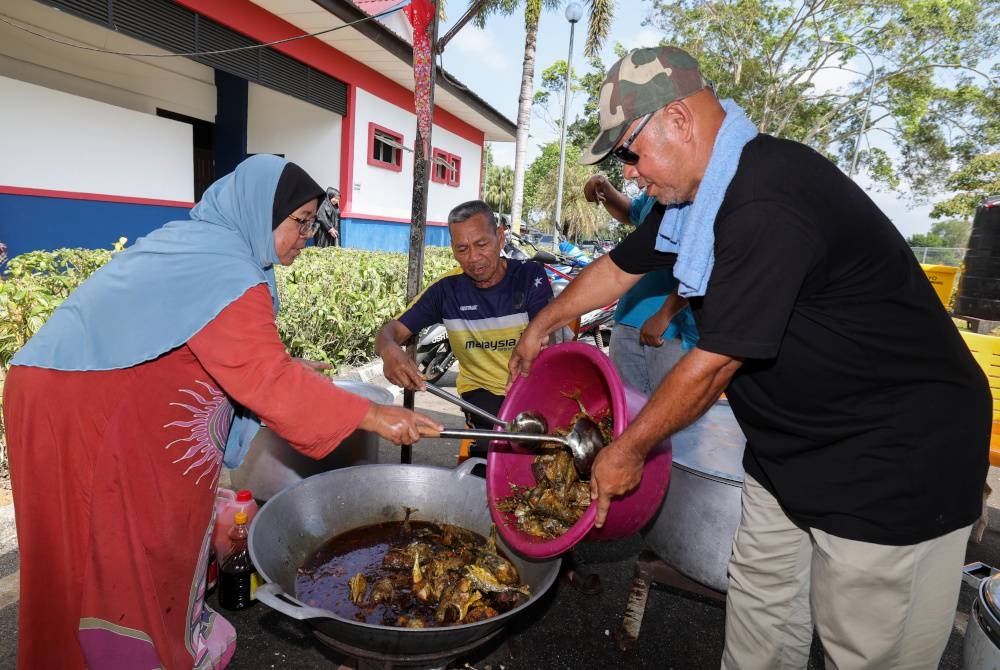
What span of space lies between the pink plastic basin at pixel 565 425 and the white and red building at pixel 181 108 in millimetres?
2693

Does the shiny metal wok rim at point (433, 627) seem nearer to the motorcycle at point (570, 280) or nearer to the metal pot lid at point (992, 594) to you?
the metal pot lid at point (992, 594)

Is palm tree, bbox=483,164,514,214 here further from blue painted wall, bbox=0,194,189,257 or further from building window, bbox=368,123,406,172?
blue painted wall, bbox=0,194,189,257

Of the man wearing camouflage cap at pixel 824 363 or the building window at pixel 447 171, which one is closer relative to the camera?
the man wearing camouflage cap at pixel 824 363

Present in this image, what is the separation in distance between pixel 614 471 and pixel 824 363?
59 centimetres

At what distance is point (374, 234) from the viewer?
11609 mm

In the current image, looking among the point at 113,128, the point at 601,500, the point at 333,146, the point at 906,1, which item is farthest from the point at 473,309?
the point at 906,1

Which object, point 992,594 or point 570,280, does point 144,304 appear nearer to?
point 992,594

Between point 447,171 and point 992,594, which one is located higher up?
point 447,171

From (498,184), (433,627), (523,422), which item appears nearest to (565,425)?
(523,422)

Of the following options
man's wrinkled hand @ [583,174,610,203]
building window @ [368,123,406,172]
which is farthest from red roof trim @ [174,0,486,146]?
man's wrinkled hand @ [583,174,610,203]

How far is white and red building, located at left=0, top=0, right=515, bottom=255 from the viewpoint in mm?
6801

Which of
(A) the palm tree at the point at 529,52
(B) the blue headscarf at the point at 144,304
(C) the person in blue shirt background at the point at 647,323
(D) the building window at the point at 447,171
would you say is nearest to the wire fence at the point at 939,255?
(A) the palm tree at the point at 529,52

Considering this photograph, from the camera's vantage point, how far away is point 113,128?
25.2 feet

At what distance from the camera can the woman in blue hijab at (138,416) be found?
1602 mm
